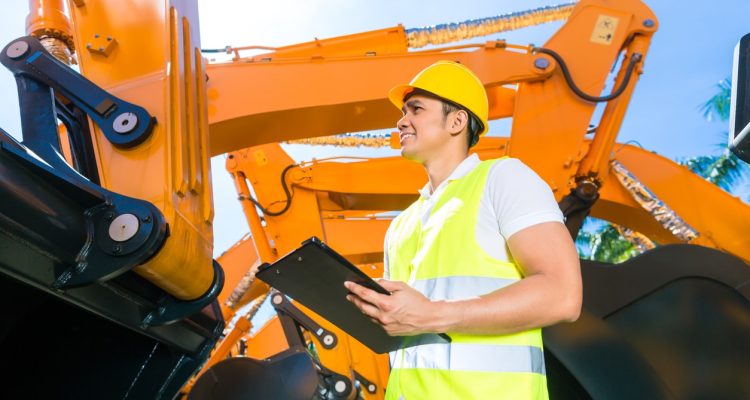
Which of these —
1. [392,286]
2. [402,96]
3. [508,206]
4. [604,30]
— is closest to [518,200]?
[508,206]

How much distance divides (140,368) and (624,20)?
4470 mm

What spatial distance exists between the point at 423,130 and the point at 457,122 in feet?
0.38

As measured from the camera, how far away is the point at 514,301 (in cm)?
175

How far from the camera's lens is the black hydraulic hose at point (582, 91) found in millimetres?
5301

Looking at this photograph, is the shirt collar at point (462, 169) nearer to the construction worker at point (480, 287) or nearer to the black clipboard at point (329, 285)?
the construction worker at point (480, 287)

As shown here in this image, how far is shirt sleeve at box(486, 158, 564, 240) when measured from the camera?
188 centimetres

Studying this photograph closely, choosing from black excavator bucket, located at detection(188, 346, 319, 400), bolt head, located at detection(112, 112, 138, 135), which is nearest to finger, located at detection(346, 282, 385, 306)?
bolt head, located at detection(112, 112, 138, 135)

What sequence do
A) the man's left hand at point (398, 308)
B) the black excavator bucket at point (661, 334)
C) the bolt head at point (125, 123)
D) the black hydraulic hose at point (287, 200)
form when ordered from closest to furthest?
the man's left hand at point (398, 308) → the bolt head at point (125, 123) → the black excavator bucket at point (661, 334) → the black hydraulic hose at point (287, 200)

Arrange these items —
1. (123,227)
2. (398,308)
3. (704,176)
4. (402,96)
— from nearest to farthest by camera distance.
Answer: (398,308) → (123,227) → (402,96) → (704,176)

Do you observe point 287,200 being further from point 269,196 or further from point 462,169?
point 462,169

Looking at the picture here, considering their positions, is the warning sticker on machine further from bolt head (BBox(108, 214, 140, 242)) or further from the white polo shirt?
bolt head (BBox(108, 214, 140, 242))

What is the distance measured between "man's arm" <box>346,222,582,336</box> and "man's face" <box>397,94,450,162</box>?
572 mm

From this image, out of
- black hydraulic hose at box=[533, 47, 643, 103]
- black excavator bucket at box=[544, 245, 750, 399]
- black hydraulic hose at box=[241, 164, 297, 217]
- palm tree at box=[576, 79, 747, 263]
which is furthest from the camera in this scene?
palm tree at box=[576, 79, 747, 263]

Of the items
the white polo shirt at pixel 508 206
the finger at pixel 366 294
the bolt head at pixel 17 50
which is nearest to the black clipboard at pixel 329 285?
the finger at pixel 366 294
